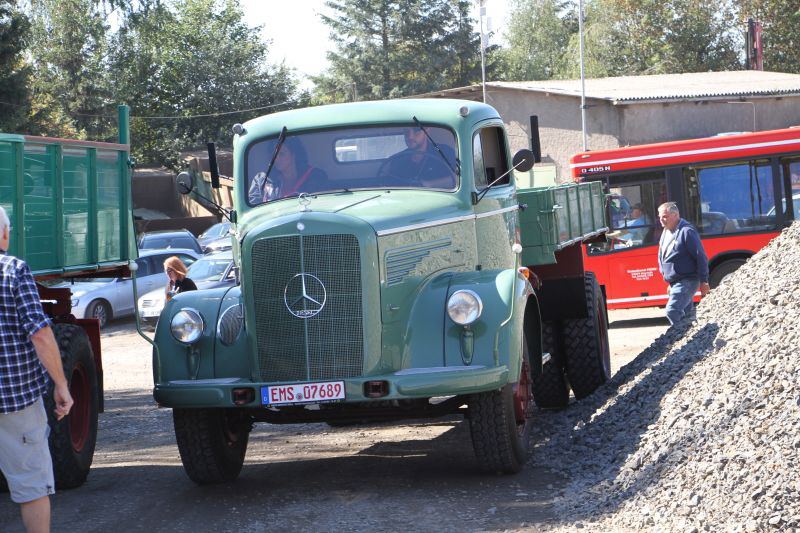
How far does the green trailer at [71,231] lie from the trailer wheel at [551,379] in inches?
159

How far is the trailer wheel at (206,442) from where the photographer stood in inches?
311

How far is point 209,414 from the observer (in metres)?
7.97

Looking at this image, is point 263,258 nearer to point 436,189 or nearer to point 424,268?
point 424,268

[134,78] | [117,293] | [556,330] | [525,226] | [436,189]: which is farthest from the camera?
[134,78]

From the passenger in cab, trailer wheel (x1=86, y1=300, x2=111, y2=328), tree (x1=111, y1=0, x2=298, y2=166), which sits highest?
tree (x1=111, y1=0, x2=298, y2=166)

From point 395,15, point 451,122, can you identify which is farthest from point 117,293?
point 395,15

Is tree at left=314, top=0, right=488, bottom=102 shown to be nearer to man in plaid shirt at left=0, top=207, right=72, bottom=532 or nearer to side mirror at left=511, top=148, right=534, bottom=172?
side mirror at left=511, top=148, right=534, bottom=172

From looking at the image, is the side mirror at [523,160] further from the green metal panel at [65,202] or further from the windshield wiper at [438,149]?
the green metal panel at [65,202]

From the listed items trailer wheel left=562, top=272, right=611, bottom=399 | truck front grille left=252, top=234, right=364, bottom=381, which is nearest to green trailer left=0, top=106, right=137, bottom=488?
truck front grille left=252, top=234, right=364, bottom=381

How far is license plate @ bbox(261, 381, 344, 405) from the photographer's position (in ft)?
23.9

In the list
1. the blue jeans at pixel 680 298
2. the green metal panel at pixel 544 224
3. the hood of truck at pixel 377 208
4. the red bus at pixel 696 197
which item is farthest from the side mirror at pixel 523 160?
the red bus at pixel 696 197

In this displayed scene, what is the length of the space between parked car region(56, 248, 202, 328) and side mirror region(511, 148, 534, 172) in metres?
15.4

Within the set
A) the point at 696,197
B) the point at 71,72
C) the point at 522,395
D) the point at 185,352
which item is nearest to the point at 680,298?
the point at 522,395

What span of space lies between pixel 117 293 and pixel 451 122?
666 inches
